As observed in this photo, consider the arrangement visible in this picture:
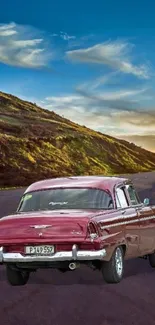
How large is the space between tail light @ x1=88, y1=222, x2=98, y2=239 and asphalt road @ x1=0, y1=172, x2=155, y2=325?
0.73 m

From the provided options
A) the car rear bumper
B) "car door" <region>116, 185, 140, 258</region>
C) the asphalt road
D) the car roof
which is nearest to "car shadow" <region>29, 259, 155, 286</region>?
the asphalt road

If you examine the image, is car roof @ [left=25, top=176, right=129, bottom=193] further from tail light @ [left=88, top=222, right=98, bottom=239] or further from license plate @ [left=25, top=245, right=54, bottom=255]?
license plate @ [left=25, top=245, right=54, bottom=255]

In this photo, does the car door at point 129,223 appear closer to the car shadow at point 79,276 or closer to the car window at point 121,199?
the car window at point 121,199

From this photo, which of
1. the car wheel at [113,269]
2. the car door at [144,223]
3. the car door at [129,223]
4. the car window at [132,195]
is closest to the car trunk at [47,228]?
the car wheel at [113,269]

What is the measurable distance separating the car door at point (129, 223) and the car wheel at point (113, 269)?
1.77 ft

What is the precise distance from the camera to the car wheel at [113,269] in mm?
10148

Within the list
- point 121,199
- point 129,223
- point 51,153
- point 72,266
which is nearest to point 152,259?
point 121,199

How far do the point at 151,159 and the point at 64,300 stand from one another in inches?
5011

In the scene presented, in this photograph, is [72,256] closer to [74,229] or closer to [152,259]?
[74,229]

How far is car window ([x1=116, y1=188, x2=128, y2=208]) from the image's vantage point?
37.5 feet

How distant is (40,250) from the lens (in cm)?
1000

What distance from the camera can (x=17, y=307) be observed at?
8.73 metres

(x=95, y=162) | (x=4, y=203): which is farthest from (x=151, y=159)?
(x=4, y=203)

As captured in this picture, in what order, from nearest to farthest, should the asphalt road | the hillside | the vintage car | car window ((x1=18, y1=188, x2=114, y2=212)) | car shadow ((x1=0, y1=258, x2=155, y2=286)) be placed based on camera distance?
the asphalt road
the vintage car
car shadow ((x1=0, y1=258, x2=155, y2=286))
car window ((x1=18, y1=188, x2=114, y2=212))
the hillside
